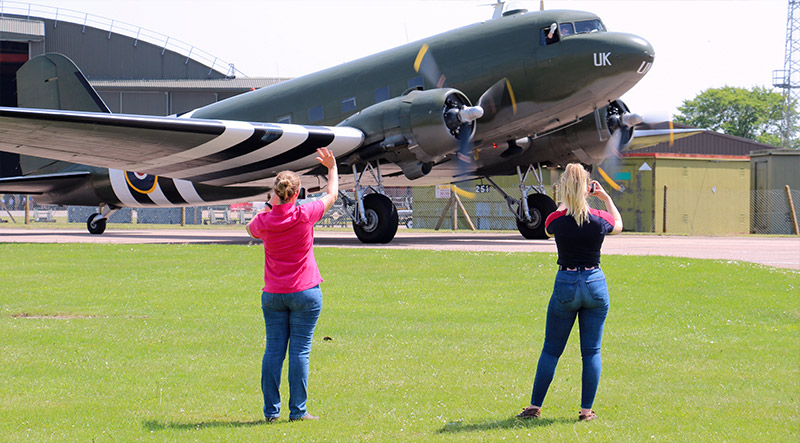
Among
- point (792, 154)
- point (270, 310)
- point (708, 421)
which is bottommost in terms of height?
point (708, 421)

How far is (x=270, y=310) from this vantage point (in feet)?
19.7

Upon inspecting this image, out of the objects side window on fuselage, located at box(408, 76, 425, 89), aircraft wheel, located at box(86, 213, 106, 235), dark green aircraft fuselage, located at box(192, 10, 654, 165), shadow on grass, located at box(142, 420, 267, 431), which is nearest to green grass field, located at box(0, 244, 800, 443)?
shadow on grass, located at box(142, 420, 267, 431)

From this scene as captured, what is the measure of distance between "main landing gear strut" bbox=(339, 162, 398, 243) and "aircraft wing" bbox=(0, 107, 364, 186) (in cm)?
126

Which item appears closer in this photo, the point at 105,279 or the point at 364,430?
the point at 364,430

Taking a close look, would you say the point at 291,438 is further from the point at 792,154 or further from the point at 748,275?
the point at 792,154

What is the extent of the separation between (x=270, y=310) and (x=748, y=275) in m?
11.8

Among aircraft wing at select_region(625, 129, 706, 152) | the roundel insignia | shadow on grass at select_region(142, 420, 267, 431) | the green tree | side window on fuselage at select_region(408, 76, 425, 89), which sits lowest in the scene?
shadow on grass at select_region(142, 420, 267, 431)

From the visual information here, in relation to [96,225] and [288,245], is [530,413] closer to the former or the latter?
[288,245]

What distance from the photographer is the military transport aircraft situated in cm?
1969

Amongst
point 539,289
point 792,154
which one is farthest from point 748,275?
point 792,154

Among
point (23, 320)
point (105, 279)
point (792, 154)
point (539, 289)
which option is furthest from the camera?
point (792, 154)

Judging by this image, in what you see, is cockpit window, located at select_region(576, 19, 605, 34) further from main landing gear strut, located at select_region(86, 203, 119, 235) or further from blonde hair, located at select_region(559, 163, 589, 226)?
main landing gear strut, located at select_region(86, 203, 119, 235)

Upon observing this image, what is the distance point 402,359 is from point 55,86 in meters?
26.0

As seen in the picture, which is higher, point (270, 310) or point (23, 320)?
point (270, 310)
